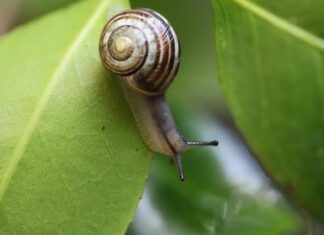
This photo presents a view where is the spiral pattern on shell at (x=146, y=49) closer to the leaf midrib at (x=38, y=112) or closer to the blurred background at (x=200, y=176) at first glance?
the leaf midrib at (x=38, y=112)

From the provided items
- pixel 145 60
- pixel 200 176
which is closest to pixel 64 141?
pixel 145 60

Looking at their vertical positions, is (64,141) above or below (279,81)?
above

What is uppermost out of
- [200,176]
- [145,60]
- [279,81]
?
[145,60]

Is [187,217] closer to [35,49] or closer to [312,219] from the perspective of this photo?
[312,219]

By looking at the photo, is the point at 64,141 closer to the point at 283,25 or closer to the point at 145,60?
the point at 145,60

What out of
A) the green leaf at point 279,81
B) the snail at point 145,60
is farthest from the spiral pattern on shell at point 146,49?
the green leaf at point 279,81

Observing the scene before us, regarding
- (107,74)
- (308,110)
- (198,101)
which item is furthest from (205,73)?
(107,74)

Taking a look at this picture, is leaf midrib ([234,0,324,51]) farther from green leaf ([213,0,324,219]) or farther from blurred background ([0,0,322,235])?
blurred background ([0,0,322,235])

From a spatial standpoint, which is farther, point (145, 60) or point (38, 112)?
point (145, 60)
